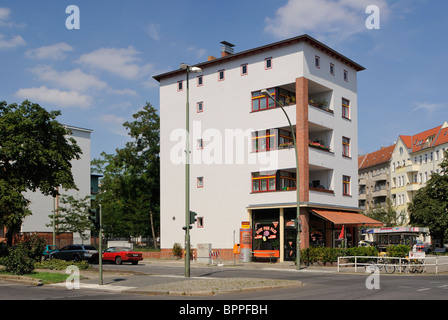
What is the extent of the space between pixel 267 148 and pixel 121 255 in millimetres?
13989

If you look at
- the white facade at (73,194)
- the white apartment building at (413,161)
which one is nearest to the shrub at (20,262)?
the white facade at (73,194)

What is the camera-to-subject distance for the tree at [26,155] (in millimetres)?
30547

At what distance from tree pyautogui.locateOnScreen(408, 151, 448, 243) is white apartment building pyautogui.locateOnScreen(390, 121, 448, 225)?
16874 millimetres

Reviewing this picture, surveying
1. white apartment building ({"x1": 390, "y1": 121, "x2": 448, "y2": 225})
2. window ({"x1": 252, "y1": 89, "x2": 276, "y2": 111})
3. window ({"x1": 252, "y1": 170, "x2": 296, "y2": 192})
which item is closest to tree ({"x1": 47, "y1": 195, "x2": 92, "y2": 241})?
window ({"x1": 252, "y1": 170, "x2": 296, "y2": 192})

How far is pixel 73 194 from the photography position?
Result: 72.6m

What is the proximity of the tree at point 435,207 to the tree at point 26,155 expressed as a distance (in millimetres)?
45094

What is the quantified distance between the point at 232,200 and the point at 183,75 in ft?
43.0

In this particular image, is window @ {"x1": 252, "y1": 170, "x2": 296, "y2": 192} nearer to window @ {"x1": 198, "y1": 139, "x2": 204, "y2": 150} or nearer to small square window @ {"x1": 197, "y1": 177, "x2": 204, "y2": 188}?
small square window @ {"x1": 197, "y1": 177, "x2": 204, "y2": 188}

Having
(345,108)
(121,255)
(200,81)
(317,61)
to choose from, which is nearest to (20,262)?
(121,255)

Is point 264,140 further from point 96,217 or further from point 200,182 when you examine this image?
point 96,217

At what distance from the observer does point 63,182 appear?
32281 mm

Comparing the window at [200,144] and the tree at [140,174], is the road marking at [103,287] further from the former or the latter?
the tree at [140,174]

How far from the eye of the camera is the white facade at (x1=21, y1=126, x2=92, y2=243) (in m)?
67.4
